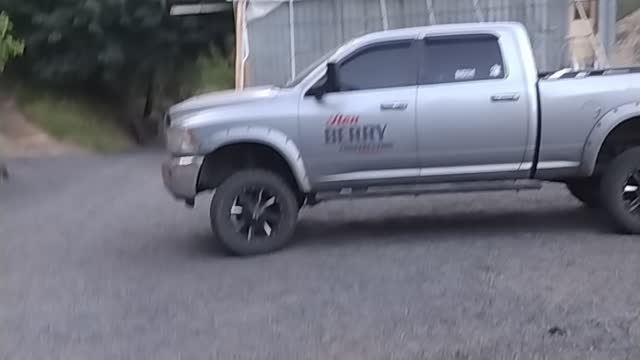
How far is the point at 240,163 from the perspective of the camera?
468 inches

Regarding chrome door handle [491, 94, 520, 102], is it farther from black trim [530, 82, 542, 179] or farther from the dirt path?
the dirt path

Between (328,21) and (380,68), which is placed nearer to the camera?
(380,68)

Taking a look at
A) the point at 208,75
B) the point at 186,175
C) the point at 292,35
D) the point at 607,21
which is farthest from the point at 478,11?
the point at 208,75

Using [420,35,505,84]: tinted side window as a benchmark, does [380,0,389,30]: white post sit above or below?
below

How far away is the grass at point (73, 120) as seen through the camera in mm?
31797

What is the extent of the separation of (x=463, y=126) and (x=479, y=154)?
0.31m

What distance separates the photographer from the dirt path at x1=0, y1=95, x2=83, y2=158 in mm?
29656

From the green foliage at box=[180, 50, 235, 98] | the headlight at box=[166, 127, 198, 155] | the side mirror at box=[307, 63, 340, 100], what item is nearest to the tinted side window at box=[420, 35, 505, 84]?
the side mirror at box=[307, 63, 340, 100]

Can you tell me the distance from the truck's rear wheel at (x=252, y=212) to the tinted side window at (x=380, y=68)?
4.05 feet

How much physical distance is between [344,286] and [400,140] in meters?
2.18

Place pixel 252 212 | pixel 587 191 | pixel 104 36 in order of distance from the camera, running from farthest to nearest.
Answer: pixel 104 36, pixel 587 191, pixel 252 212

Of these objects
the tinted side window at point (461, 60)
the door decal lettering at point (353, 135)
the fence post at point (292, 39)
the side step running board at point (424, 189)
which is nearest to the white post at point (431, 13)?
the fence post at point (292, 39)

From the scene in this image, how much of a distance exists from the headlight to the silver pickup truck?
0.01 meters

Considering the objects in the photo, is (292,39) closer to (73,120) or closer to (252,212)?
(252,212)
